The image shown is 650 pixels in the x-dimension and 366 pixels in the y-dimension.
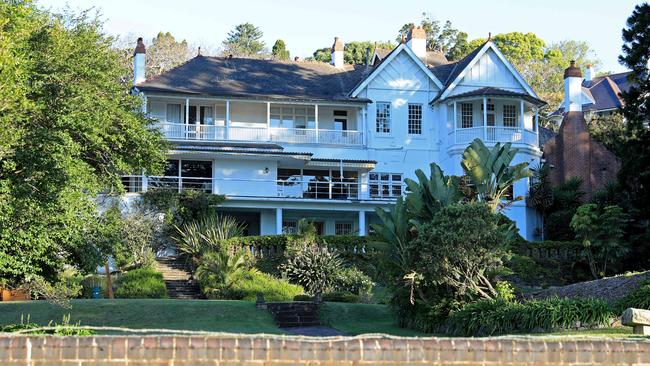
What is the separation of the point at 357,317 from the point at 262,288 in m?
5.74

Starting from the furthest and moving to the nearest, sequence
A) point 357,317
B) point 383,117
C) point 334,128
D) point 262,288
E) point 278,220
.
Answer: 1. point 334,128
2. point 383,117
3. point 278,220
4. point 262,288
5. point 357,317

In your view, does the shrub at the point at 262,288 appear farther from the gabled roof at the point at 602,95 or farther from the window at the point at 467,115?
the gabled roof at the point at 602,95

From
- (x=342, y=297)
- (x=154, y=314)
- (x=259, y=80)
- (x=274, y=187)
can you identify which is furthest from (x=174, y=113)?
(x=154, y=314)

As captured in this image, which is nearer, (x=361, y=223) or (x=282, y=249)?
(x=282, y=249)

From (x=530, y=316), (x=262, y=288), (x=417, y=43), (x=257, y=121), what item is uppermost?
(x=417, y=43)

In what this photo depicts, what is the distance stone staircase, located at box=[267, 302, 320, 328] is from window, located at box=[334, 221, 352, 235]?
55.3 ft

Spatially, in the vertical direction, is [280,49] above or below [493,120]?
above

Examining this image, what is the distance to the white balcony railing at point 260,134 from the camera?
44500mm

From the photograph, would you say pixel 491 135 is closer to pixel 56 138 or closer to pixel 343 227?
pixel 343 227

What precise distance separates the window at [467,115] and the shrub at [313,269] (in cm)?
1439

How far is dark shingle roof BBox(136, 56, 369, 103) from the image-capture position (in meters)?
45.6

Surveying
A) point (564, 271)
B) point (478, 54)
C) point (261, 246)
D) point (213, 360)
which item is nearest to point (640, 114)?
point (564, 271)

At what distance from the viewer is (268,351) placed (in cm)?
992

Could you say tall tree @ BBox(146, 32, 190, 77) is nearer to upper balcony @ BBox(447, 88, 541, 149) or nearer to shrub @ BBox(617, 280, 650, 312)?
upper balcony @ BBox(447, 88, 541, 149)
